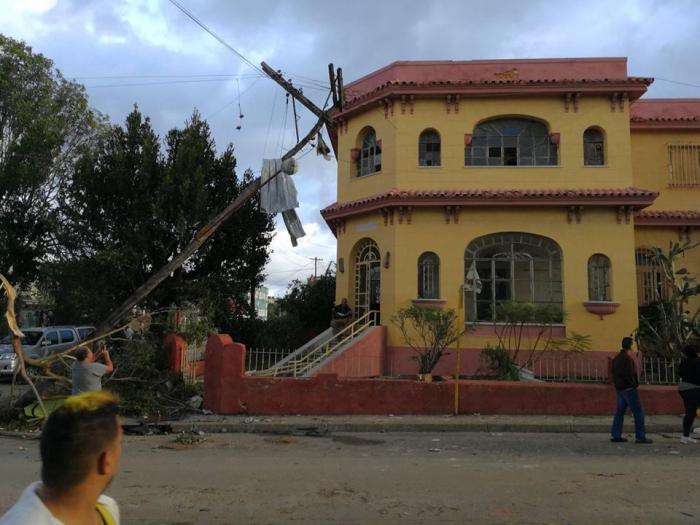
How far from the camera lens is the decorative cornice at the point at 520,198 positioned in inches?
621

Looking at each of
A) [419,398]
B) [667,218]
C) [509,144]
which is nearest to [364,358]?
[419,398]

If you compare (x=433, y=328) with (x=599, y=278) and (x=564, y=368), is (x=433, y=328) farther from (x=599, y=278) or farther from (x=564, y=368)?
(x=599, y=278)

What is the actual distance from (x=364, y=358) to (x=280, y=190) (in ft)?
18.0

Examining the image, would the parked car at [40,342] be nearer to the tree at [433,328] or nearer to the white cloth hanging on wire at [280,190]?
the white cloth hanging on wire at [280,190]

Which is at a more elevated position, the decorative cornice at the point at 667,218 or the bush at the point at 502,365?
the decorative cornice at the point at 667,218

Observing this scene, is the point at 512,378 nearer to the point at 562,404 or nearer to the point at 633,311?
the point at 562,404

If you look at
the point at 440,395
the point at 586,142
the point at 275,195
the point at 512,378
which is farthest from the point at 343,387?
the point at 586,142

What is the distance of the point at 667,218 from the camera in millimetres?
17531

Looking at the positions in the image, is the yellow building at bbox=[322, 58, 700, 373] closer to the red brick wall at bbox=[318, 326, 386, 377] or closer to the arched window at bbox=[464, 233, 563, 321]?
the arched window at bbox=[464, 233, 563, 321]

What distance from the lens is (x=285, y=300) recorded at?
22.4m

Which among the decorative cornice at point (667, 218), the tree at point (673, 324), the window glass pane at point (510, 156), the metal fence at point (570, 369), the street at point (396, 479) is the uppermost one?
the window glass pane at point (510, 156)

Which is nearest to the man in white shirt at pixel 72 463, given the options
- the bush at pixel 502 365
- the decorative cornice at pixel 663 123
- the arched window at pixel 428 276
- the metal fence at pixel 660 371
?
the bush at pixel 502 365

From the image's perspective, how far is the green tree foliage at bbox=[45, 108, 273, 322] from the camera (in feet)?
55.7

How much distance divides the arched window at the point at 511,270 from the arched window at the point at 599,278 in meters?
0.85
